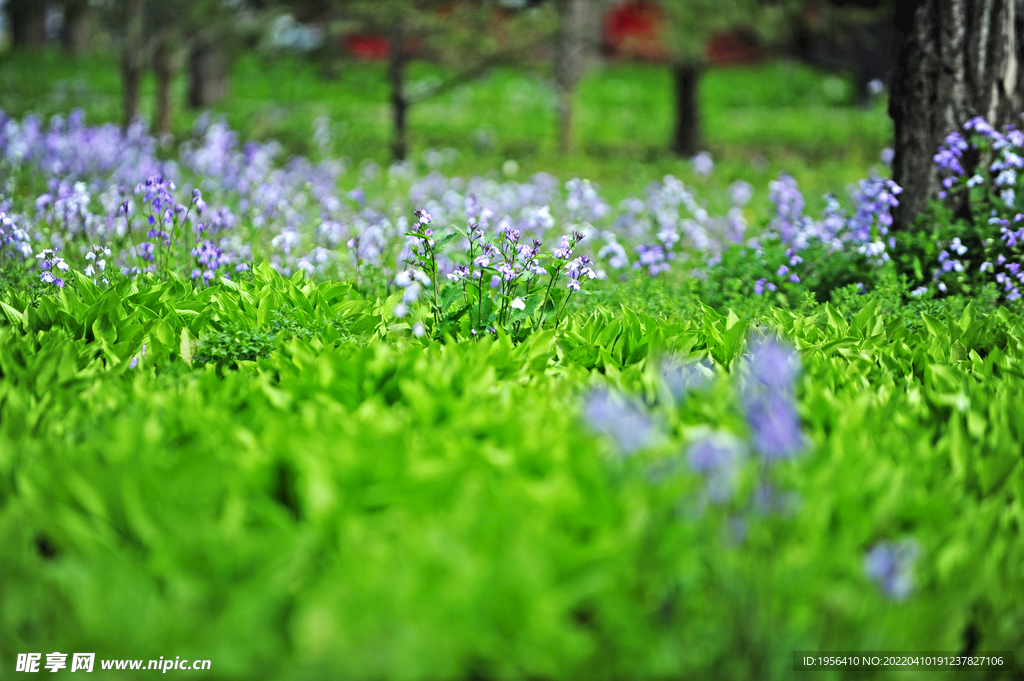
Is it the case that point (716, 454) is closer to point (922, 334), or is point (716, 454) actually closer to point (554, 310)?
point (554, 310)

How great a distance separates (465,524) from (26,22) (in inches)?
1050

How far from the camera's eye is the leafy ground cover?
1.66m

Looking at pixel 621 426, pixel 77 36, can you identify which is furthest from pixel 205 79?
pixel 621 426

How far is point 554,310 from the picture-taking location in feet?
12.4

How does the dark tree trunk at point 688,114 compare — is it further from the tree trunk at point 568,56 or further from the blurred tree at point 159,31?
the blurred tree at point 159,31

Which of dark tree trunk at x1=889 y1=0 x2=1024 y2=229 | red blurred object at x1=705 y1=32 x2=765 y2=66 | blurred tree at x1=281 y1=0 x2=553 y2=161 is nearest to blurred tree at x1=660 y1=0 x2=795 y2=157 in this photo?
blurred tree at x1=281 y1=0 x2=553 y2=161

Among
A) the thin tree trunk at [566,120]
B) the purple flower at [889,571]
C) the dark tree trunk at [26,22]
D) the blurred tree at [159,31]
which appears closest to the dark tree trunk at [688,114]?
the thin tree trunk at [566,120]

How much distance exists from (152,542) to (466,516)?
0.75 metres

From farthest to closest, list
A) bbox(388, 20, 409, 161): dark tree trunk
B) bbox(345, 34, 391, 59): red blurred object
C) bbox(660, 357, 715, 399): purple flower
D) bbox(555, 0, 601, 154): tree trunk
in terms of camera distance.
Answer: bbox(345, 34, 391, 59): red blurred object, bbox(555, 0, 601, 154): tree trunk, bbox(388, 20, 409, 161): dark tree trunk, bbox(660, 357, 715, 399): purple flower

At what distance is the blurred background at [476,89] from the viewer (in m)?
12.1

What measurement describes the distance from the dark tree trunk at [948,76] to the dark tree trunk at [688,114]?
942cm

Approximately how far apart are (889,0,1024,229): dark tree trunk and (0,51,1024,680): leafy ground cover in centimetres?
118

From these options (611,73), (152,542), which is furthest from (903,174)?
(611,73)

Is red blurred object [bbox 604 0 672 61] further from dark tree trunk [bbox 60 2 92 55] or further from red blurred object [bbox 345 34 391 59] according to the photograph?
dark tree trunk [bbox 60 2 92 55]
